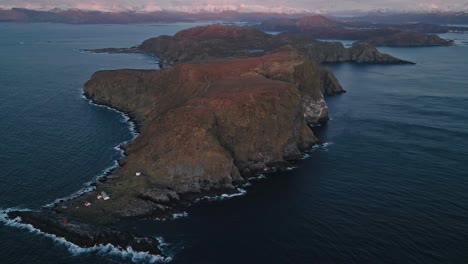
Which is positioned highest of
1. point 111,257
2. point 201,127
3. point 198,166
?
point 201,127

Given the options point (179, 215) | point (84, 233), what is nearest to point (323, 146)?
point (179, 215)

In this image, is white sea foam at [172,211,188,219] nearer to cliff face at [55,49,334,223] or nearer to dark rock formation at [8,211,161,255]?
cliff face at [55,49,334,223]

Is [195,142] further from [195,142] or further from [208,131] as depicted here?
[208,131]

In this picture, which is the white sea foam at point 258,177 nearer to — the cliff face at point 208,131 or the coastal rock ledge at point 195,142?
the coastal rock ledge at point 195,142

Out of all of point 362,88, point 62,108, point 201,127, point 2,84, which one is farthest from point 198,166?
point 2,84

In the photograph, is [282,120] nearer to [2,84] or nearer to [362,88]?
[362,88]

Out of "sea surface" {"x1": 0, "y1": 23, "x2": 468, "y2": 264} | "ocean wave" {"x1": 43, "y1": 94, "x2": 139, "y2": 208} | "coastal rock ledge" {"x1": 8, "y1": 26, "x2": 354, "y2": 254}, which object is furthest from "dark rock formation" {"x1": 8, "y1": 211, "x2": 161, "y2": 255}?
"ocean wave" {"x1": 43, "y1": 94, "x2": 139, "y2": 208}
